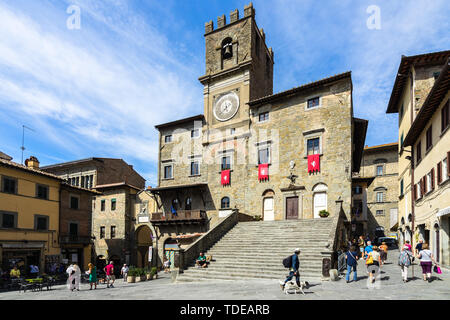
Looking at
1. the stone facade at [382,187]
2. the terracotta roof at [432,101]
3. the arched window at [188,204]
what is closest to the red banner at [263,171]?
the arched window at [188,204]

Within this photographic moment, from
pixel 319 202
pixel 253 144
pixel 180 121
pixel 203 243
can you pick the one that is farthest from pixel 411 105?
pixel 180 121

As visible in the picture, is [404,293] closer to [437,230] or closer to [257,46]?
[437,230]

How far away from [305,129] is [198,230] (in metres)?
14.3

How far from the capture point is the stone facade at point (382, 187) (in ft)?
150

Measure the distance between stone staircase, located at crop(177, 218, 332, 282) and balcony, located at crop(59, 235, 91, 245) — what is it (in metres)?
15.2

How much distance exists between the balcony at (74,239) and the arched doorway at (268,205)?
1708 cm

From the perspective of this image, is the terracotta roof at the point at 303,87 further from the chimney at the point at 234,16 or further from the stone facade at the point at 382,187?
the stone facade at the point at 382,187

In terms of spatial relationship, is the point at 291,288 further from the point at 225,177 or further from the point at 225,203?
the point at 225,177

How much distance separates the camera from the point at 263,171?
1149 inches

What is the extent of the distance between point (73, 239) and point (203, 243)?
15362 mm

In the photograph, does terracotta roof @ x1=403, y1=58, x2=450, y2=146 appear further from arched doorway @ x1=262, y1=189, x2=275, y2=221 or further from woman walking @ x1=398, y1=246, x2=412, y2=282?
arched doorway @ x1=262, y1=189, x2=275, y2=221
